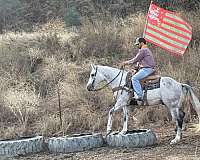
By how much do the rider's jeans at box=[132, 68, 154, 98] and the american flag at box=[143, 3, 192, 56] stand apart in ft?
15.8

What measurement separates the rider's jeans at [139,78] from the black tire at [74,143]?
56.1 inches

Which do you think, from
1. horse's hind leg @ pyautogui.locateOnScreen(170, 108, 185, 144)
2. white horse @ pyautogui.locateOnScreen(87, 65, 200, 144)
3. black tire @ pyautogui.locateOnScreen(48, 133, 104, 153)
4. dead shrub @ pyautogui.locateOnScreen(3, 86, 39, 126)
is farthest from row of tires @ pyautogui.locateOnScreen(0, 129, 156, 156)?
dead shrub @ pyautogui.locateOnScreen(3, 86, 39, 126)

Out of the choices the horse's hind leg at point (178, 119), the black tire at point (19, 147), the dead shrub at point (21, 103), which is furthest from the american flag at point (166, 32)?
the black tire at point (19, 147)

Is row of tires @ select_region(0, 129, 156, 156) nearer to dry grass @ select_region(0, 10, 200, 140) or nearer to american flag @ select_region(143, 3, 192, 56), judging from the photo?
dry grass @ select_region(0, 10, 200, 140)

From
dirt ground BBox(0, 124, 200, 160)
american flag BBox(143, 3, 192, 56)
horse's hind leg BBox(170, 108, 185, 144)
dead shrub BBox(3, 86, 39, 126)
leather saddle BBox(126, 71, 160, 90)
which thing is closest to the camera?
dirt ground BBox(0, 124, 200, 160)

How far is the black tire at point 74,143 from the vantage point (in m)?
10.2

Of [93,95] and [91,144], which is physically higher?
[93,95]

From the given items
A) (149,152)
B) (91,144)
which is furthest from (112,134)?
(149,152)

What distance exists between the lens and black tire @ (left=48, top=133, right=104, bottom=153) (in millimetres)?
10180

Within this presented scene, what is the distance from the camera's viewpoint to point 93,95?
597 inches

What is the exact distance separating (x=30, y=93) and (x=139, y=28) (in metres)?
6.29

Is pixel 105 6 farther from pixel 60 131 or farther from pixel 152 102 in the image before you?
pixel 152 102

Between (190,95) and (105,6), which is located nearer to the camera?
(190,95)

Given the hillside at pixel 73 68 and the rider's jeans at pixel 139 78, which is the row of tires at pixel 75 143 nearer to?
the rider's jeans at pixel 139 78
